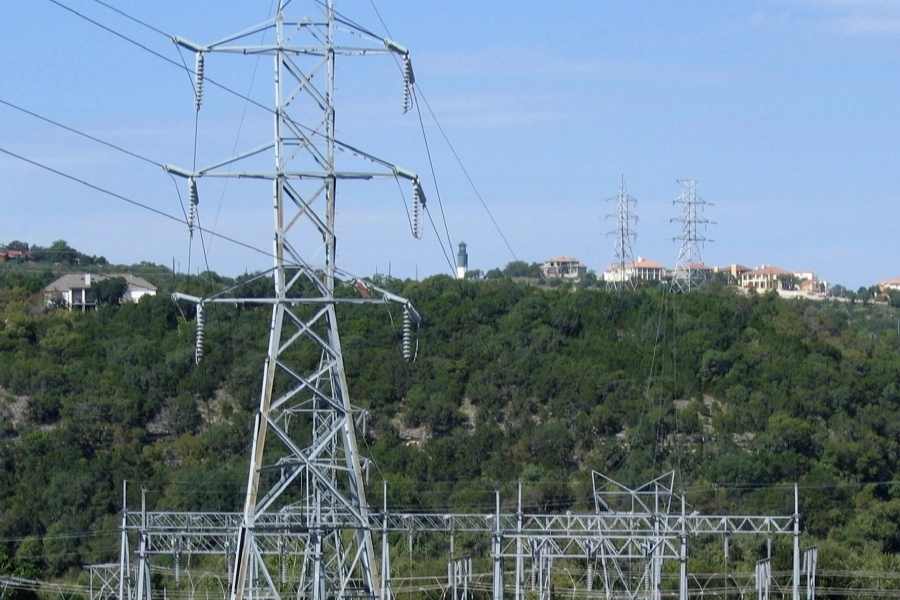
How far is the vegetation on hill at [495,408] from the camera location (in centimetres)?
6331

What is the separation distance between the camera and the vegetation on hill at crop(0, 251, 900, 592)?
63312mm

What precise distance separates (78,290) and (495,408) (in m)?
38.0

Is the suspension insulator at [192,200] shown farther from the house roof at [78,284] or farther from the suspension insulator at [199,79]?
the house roof at [78,284]

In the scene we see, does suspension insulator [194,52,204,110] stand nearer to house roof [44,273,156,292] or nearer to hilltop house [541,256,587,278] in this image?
house roof [44,273,156,292]

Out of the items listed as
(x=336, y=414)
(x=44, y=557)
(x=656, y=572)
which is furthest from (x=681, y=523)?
(x=44, y=557)

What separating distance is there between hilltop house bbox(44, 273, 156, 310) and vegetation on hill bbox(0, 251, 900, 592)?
320 centimetres

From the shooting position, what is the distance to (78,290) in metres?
106

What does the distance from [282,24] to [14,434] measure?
54.1 metres

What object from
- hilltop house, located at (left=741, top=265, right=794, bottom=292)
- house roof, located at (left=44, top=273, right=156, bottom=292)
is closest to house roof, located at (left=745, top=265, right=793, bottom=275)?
hilltop house, located at (left=741, top=265, right=794, bottom=292)

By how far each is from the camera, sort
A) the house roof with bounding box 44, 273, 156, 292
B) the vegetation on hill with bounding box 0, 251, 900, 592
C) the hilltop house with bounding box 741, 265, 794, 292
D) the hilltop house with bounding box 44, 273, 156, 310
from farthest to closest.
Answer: the hilltop house with bounding box 741, 265, 794, 292 < the house roof with bounding box 44, 273, 156, 292 < the hilltop house with bounding box 44, 273, 156, 310 < the vegetation on hill with bounding box 0, 251, 900, 592

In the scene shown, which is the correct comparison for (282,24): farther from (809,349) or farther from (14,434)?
(809,349)

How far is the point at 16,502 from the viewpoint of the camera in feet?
212

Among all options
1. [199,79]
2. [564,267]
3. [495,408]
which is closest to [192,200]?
[199,79]

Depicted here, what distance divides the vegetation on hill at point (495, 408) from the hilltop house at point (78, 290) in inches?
126
